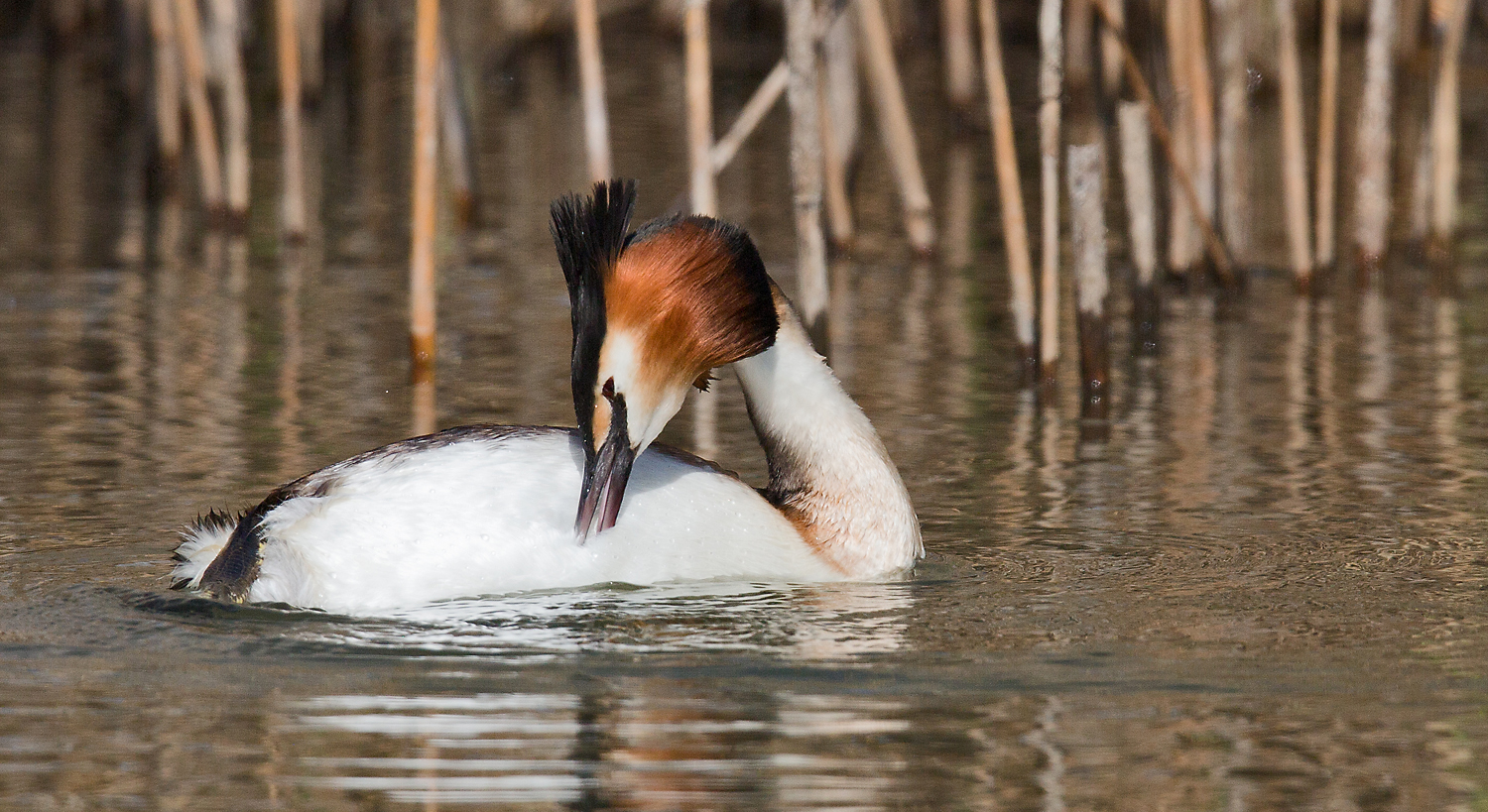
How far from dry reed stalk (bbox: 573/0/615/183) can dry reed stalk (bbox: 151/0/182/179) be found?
4.18 metres

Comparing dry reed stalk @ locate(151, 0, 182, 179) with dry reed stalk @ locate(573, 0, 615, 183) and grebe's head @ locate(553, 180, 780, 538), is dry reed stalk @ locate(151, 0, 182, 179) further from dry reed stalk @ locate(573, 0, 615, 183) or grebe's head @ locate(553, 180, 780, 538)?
grebe's head @ locate(553, 180, 780, 538)

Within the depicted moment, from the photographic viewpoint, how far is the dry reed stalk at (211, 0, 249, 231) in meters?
11.4

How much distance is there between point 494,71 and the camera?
71.4 ft

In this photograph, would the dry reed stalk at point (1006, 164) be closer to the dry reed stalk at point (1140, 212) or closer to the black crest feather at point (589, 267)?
the dry reed stalk at point (1140, 212)

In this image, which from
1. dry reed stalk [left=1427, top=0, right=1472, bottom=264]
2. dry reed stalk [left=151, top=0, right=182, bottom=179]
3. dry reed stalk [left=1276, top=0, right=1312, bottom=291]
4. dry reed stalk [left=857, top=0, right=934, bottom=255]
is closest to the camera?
dry reed stalk [left=1276, top=0, right=1312, bottom=291]

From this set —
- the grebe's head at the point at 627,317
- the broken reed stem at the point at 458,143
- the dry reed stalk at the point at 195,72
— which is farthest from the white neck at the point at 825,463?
the broken reed stem at the point at 458,143

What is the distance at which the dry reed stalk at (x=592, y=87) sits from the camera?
8.24m

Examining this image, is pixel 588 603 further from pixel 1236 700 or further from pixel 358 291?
pixel 358 291

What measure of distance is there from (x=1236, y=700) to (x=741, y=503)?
144cm

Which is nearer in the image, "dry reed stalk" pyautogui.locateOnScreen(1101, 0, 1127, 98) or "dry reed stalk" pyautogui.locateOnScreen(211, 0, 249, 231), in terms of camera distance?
"dry reed stalk" pyautogui.locateOnScreen(1101, 0, 1127, 98)

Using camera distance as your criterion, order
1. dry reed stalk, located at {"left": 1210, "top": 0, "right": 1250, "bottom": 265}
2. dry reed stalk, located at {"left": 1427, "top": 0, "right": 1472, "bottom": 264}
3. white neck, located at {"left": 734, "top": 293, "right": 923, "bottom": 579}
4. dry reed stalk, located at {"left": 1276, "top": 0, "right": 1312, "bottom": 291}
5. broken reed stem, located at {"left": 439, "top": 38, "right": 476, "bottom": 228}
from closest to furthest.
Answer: white neck, located at {"left": 734, "top": 293, "right": 923, "bottom": 579}, dry reed stalk, located at {"left": 1276, "top": 0, "right": 1312, "bottom": 291}, dry reed stalk, located at {"left": 1427, "top": 0, "right": 1472, "bottom": 264}, dry reed stalk, located at {"left": 1210, "top": 0, "right": 1250, "bottom": 265}, broken reed stem, located at {"left": 439, "top": 38, "right": 476, "bottom": 228}

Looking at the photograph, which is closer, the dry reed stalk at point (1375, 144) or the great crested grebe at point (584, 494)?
the great crested grebe at point (584, 494)

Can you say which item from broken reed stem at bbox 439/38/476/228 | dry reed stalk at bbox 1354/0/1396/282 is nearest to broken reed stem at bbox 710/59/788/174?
dry reed stalk at bbox 1354/0/1396/282

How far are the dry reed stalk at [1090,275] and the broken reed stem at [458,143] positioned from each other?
5433 mm
